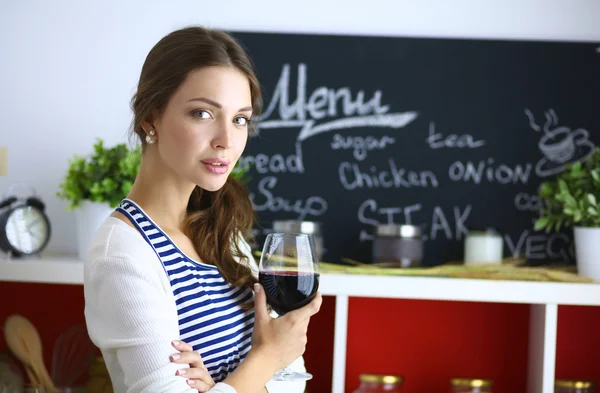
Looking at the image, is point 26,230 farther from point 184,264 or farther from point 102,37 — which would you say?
point 184,264

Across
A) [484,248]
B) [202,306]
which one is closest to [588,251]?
[484,248]

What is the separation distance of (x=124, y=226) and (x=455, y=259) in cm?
139

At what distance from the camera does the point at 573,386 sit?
2.05m

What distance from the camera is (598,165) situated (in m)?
2.13

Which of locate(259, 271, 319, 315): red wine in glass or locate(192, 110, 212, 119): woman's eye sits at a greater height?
locate(192, 110, 212, 119): woman's eye

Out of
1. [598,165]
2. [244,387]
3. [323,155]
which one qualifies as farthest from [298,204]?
[244,387]

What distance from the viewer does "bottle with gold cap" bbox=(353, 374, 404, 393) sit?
2018mm

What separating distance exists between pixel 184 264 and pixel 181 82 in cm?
27

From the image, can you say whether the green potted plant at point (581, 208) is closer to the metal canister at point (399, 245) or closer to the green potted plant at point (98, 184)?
the metal canister at point (399, 245)

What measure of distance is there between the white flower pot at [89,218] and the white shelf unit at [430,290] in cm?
11

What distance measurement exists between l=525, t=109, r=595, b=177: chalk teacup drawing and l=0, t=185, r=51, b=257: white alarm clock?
1.44 metres

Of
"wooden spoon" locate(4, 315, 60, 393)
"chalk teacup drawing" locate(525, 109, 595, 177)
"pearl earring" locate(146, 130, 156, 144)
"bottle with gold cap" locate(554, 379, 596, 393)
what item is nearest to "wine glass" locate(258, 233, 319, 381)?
"pearl earring" locate(146, 130, 156, 144)

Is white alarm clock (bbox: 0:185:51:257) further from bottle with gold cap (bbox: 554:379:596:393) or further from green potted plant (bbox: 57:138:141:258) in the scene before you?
bottle with gold cap (bbox: 554:379:596:393)

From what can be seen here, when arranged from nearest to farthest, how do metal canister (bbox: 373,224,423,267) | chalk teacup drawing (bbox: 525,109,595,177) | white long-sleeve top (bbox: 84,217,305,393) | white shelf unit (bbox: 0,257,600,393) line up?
white long-sleeve top (bbox: 84,217,305,393)
white shelf unit (bbox: 0,257,600,393)
metal canister (bbox: 373,224,423,267)
chalk teacup drawing (bbox: 525,109,595,177)
